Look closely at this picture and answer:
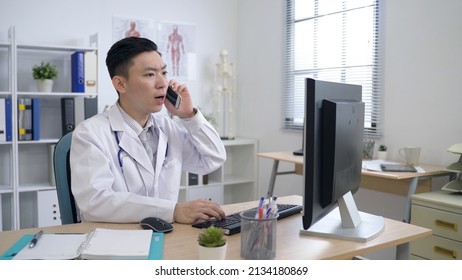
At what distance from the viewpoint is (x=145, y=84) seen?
5.30 feet

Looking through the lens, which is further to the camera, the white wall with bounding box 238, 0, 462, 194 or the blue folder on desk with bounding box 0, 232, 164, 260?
the white wall with bounding box 238, 0, 462, 194

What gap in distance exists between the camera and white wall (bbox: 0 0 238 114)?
11.3 feet

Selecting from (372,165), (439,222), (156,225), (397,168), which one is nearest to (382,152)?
(372,165)

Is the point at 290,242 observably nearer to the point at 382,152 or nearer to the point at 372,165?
the point at 372,165

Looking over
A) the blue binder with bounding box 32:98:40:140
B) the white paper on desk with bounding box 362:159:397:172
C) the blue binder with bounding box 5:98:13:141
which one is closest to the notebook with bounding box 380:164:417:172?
the white paper on desk with bounding box 362:159:397:172

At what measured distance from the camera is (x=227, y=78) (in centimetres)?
426

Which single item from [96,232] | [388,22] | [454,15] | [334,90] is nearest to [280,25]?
[388,22]

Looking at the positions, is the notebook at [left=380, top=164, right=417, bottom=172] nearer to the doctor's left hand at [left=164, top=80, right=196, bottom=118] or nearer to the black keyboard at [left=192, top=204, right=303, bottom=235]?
the black keyboard at [left=192, top=204, right=303, bottom=235]

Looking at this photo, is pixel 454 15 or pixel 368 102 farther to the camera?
pixel 368 102

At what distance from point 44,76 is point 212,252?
2.72m

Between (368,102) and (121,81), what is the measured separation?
203cm

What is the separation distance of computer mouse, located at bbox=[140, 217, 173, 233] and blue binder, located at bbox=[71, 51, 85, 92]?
2.26 m

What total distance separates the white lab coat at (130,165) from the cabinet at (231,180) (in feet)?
6.65

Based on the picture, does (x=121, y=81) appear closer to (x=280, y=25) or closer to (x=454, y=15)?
(x=454, y=15)
